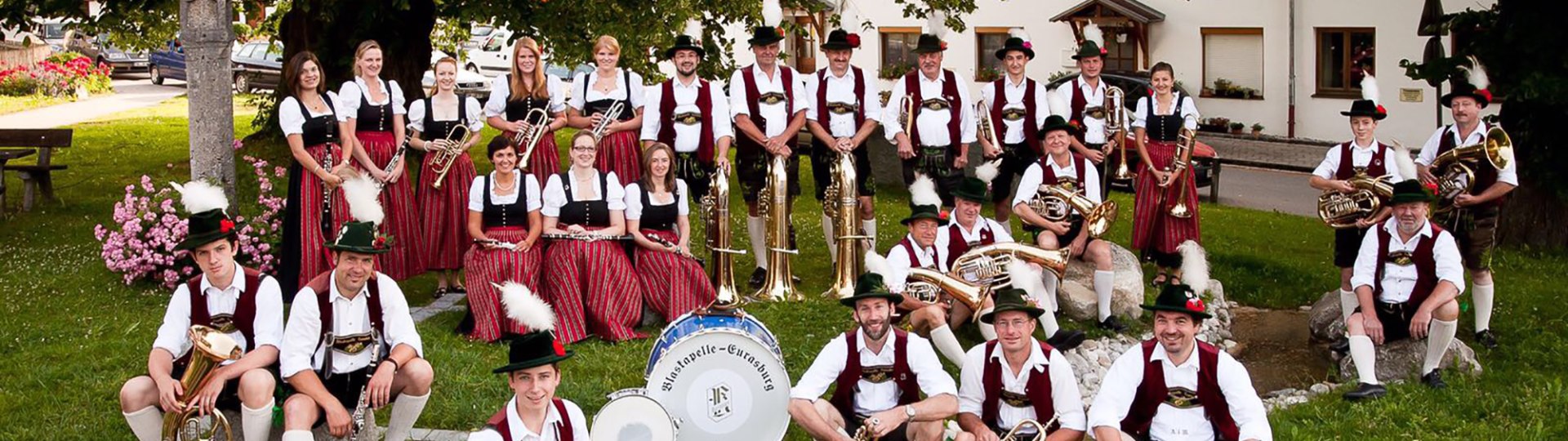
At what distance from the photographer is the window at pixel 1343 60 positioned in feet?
76.9

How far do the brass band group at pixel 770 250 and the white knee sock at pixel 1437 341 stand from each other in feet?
0.05

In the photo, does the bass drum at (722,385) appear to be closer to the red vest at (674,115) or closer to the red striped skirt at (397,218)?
the red vest at (674,115)

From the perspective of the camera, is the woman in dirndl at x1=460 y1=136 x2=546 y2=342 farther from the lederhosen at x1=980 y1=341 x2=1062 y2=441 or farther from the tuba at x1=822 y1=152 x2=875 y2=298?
the lederhosen at x1=980 y1=341 x2=1062 y2=441

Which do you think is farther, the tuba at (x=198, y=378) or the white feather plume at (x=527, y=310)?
the tuba at (x=198, y=378)

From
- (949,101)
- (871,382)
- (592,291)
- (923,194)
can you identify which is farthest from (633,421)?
(949,101)

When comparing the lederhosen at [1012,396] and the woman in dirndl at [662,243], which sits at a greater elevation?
the woman in dirndl at [662,243]

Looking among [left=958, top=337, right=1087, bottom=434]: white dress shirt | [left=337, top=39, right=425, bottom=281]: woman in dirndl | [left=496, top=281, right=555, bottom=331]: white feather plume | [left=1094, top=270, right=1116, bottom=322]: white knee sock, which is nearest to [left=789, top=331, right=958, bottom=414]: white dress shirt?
[left=958, top=337, right=1087, bottom=434]: white dress shirt

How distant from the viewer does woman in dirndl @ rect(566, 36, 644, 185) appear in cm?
1082

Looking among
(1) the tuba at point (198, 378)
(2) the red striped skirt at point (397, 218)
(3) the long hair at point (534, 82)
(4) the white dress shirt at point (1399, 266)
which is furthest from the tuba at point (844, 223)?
(1) the tuba at point (198, 378)

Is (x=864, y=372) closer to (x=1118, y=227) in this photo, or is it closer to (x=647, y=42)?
(x=647, y=42)

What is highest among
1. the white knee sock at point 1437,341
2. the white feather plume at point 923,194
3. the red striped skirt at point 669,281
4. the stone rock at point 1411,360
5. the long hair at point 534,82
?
the long hair at point 534,82

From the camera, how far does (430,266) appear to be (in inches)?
434

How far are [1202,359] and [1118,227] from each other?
7807 mm

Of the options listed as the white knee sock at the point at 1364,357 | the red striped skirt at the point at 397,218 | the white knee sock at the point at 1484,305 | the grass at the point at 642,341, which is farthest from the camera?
the red striped skirt at the point at 397,218
